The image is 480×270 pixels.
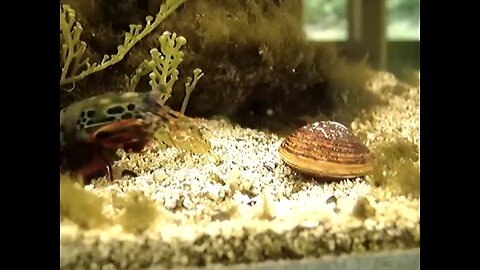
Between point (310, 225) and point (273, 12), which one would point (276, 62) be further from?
point (310, 225)

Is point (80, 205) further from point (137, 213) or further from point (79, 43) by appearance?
point (79, 43)

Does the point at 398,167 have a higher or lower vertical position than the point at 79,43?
lower

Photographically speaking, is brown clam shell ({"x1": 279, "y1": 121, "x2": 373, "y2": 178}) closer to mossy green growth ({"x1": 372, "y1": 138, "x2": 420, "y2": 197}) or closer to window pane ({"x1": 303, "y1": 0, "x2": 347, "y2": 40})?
mossy green growth ({"x1": 372, "y1": 138, "x2": 420, "y2": 197})

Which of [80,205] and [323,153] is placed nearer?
[80,205]

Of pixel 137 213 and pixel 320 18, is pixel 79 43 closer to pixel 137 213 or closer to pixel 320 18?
pixel 137 213

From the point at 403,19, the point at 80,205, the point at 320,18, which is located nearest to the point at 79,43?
the point at 80,205
